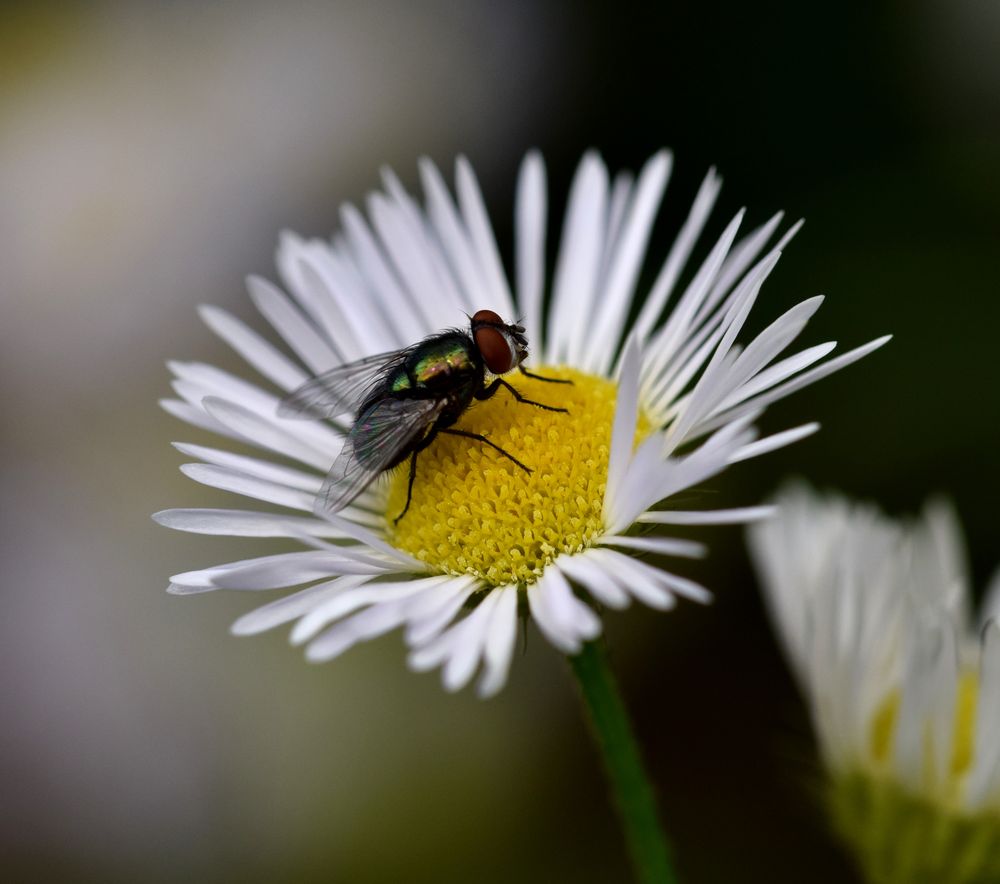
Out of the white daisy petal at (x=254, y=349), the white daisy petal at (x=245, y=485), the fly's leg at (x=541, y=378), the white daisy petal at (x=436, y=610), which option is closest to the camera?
the white daisy petal at (x=436, y=610)

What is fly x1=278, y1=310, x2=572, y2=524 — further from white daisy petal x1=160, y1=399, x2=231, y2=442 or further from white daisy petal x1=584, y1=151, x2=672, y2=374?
white daisy petal x1=584, y1=151, x2=672, y2=374

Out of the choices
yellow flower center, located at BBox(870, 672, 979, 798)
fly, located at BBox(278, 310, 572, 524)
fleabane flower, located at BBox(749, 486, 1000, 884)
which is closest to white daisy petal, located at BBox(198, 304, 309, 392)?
fly, located at BBox(278, 310, 572, 524)

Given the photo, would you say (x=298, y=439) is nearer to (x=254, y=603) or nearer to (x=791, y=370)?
(x=791, y=370)

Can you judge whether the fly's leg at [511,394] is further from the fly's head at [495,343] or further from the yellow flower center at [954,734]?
the yellow flower center at [954,734]

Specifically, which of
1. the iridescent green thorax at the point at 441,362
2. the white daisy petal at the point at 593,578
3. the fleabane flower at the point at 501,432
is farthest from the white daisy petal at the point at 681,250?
the white daisy petal at the point at 593,578

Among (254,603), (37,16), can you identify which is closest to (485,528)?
(254,603)

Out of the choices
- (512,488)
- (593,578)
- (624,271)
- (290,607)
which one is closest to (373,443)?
(512,488)
